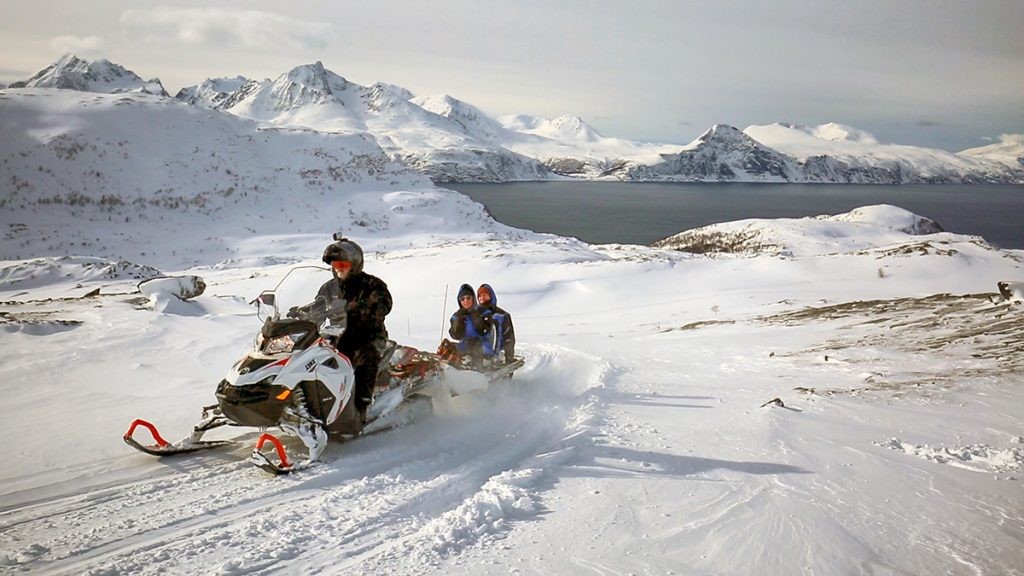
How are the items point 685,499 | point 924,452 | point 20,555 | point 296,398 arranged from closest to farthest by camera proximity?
point 20,555, point 685,499, point 296,398, point 924,452

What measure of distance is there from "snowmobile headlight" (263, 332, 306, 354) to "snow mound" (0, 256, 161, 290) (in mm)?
22294

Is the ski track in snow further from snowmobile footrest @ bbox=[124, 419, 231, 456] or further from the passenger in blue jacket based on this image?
the passenger in blue jacket

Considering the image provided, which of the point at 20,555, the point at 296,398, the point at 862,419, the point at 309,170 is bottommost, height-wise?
the point at 862,419

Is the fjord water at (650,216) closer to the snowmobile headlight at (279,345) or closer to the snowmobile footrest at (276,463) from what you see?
the snowmobile headlight at (279,345)

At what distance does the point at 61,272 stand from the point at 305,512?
2541cm

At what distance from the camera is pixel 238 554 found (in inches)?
139

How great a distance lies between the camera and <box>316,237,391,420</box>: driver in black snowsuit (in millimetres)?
5785

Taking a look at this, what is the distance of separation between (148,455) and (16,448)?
47.0 inches

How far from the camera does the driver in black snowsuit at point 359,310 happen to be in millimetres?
5785

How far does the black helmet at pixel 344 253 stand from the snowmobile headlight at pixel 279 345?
1.04 metres

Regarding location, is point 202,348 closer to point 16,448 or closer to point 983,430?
point 16,448

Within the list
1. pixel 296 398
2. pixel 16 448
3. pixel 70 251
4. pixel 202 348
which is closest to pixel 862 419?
pixel 296 398

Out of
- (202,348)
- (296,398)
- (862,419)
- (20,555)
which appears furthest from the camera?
(202,348)

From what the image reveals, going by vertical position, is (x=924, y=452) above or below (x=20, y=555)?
below
